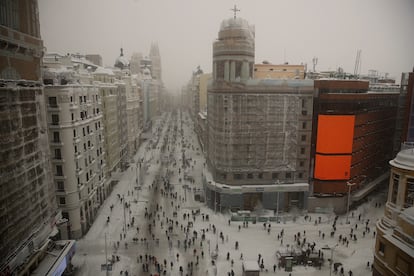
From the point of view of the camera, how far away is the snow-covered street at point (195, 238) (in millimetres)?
40312

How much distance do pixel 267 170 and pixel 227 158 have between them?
24.3 feet

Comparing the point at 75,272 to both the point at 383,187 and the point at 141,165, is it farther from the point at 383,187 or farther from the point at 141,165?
the point at 383,187

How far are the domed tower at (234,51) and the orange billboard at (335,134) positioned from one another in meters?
15.4

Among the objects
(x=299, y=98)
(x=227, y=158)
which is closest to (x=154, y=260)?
(x=227, y=158)

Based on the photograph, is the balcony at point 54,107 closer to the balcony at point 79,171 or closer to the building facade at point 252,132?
the balcony at point 79,171

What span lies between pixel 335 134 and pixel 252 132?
1407 cm

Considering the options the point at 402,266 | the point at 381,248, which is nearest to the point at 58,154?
the point at 381,248

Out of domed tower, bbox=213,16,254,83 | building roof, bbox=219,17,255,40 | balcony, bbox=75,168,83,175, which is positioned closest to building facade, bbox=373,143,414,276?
domed tower, bbox=213,16,254,83

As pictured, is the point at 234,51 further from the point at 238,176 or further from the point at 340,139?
the point at 340,139

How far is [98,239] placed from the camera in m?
47.1

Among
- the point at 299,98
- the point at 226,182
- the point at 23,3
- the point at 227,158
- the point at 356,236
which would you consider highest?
the point at 23,3

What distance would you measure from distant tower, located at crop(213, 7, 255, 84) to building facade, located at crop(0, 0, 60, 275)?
30.7 metres

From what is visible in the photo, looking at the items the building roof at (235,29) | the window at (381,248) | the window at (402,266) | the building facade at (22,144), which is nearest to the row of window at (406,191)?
the window at (381,248)

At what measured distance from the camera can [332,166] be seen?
57375mm
